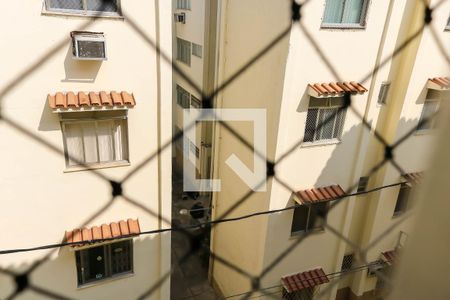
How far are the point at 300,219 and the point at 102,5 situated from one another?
154cm

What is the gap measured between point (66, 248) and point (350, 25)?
1722 millimetres

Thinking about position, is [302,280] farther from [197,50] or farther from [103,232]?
[197,50]

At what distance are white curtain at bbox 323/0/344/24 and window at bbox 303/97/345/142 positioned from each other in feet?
1.28

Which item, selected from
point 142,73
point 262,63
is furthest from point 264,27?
point 142,73

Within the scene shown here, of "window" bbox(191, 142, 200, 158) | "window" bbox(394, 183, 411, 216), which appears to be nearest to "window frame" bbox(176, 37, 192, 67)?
"window" bbox(191, 142, 200, 158)

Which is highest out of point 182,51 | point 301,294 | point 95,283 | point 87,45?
point 87,45

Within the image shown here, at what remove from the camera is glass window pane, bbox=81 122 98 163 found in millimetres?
1534

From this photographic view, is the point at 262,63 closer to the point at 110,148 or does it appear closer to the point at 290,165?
the point at 290,165

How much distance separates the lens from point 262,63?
1917mm

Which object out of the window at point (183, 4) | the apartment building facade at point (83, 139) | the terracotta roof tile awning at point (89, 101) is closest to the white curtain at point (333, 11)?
the apartment building facade at point (83, 139)

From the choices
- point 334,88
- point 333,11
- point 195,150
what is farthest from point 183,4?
point 334,88

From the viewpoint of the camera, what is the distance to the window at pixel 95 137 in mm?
1500

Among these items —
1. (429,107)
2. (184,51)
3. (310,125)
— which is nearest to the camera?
(310,125)

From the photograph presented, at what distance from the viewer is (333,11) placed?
173cm
